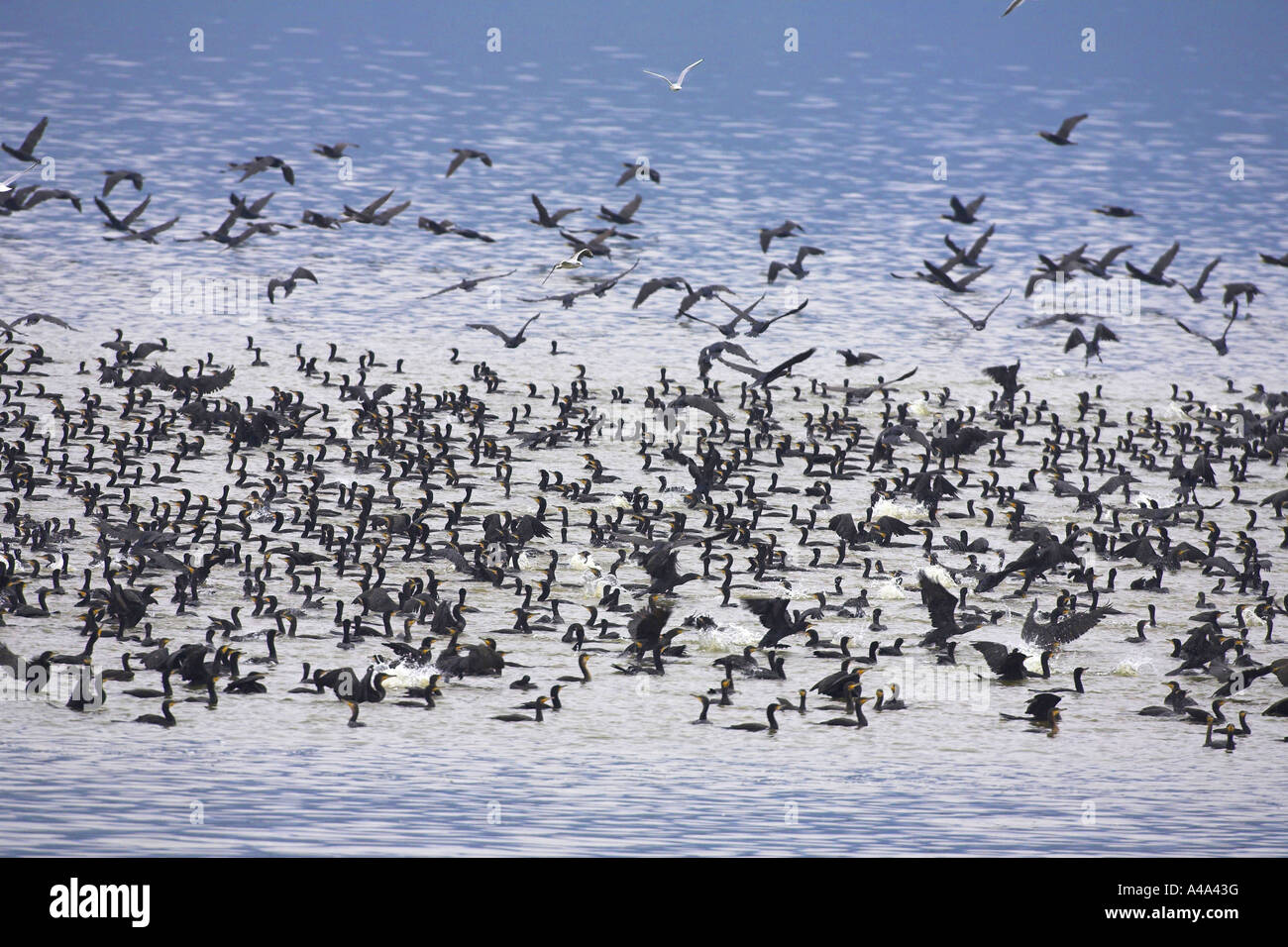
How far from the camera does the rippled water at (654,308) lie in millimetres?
18688

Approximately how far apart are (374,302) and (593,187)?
68.2 feet

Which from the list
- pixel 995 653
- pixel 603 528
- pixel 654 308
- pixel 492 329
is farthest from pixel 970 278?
pixel 995 653

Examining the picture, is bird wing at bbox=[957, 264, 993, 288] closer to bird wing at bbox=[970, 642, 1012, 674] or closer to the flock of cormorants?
the flock of cormorants

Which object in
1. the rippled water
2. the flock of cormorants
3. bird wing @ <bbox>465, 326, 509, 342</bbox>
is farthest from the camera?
bird wing @ <bbox>465, 326, 509, 342</bbox>

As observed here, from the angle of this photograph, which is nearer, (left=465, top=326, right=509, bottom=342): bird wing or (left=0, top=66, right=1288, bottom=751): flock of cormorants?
(left=0, top=66, right=1288, bottom=751): flock of cormorants

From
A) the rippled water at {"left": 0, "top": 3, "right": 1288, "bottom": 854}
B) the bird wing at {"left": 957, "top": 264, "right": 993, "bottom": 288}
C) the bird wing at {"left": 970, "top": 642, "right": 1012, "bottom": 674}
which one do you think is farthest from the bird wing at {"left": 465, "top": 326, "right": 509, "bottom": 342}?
the bird wing at {"left": 970, "top": 642, "right": 1012, "bottom": 674}

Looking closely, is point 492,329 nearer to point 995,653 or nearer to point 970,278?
point 970,278

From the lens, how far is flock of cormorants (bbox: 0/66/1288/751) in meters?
21.9

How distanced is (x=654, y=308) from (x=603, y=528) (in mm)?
18142

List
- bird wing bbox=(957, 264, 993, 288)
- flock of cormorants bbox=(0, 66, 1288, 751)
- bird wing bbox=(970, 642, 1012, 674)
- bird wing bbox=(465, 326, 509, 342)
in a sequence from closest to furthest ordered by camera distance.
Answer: flock of cormorants bbox=(0, 66, 1288, 751)
bird wing bbox=(970, 642, 1012, 674)
bird wing bbox=(465, 326, 509, 342)
bird wing bbox=(957, 264, 993, 288)

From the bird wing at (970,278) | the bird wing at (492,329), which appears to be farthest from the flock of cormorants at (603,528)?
the bird wing at (970,278)

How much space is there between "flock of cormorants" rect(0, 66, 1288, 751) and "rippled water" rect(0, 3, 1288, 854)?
27cm

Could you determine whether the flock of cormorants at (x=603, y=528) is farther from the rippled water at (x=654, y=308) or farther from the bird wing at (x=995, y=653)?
the rippled water at (x=654, y=308)

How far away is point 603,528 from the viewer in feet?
87.1
